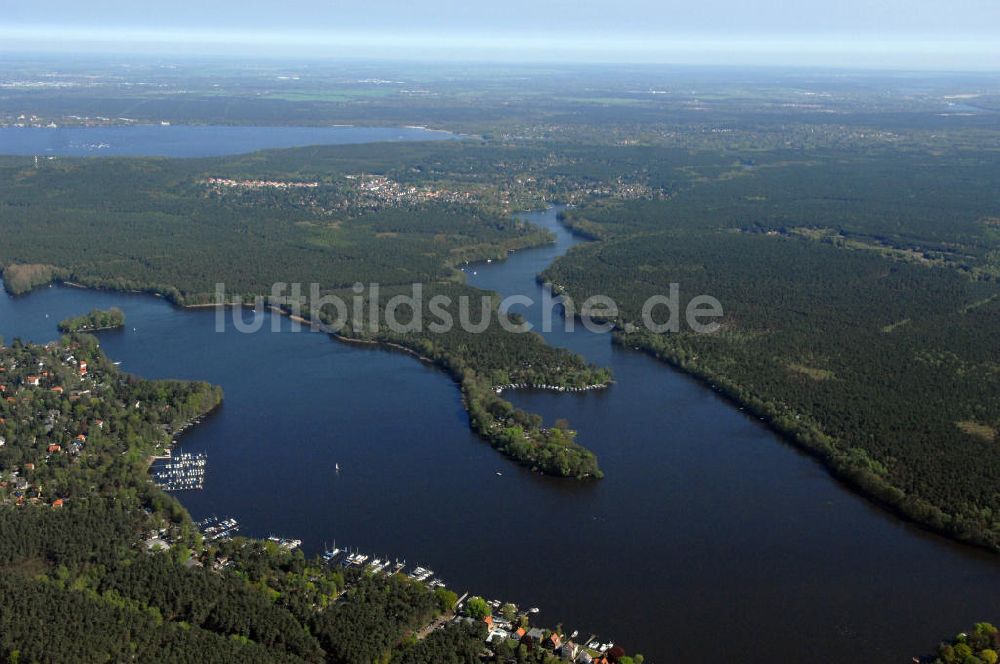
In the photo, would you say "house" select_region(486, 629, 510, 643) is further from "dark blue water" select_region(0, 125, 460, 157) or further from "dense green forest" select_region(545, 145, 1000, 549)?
"dark blue water" select_region(0, 125, 460, 157)

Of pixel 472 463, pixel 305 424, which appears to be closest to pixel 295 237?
pixel 305 424

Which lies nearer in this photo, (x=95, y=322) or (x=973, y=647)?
(x=973, y=647)

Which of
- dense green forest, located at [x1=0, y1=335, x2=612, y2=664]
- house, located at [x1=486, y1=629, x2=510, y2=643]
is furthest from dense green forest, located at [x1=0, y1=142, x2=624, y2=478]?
dense green forest, located at [x1=0, y1=335, x2=612, y2=664]

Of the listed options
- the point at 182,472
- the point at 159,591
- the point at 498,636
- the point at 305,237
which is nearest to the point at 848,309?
the point at 498,636

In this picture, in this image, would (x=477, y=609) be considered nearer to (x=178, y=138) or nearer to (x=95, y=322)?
(x=95, y=322)

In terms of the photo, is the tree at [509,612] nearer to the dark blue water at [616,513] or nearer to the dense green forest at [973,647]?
the dark blue water at [616,513]

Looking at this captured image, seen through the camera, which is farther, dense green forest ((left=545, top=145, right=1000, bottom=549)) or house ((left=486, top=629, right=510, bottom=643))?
dense green forest ((left=545, top=145, right=1000, bottom=549))
